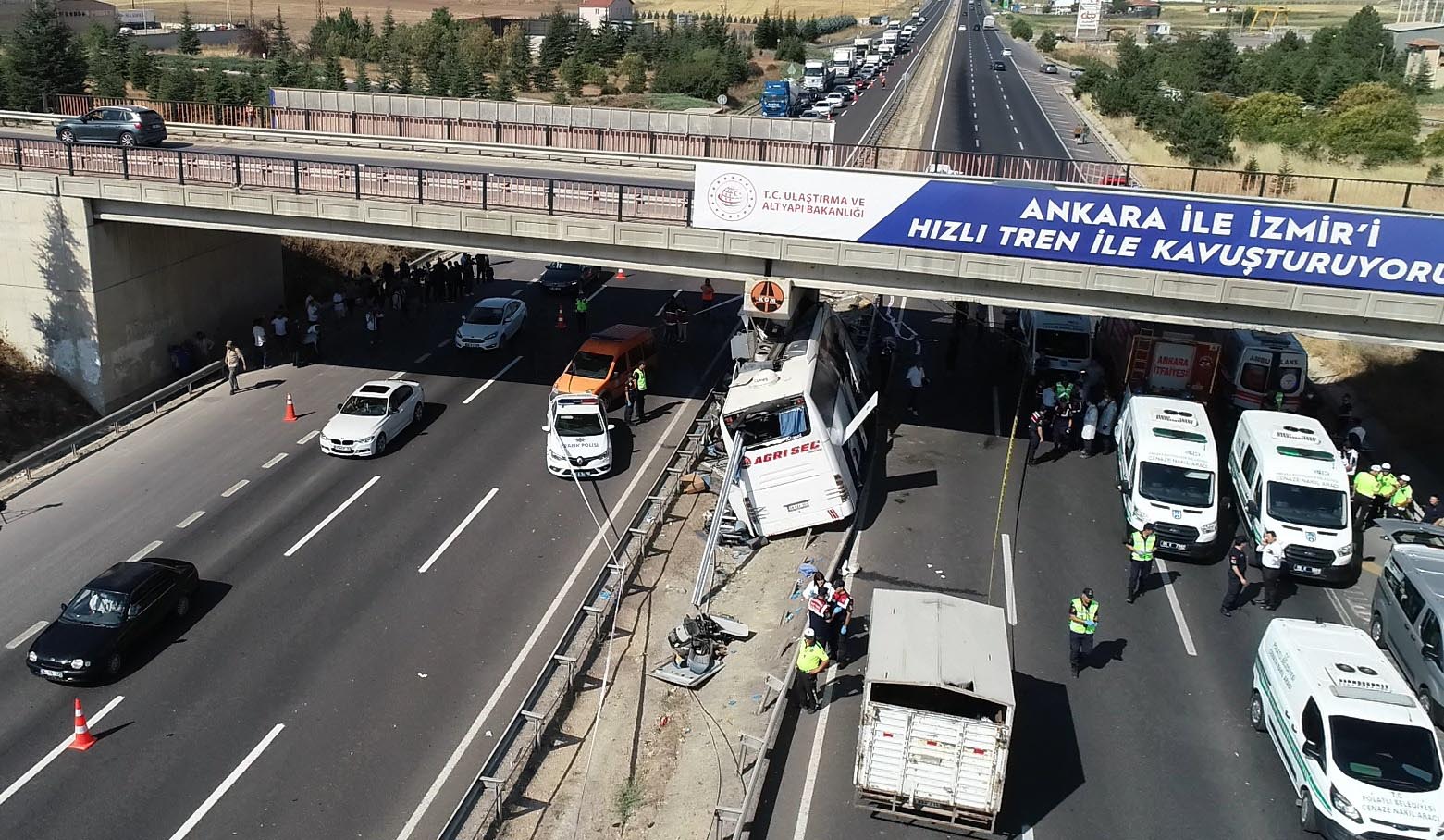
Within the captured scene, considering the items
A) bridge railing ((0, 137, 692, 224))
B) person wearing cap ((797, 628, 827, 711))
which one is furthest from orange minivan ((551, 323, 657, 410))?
person wearing cap ((797, 628, 827, 711))

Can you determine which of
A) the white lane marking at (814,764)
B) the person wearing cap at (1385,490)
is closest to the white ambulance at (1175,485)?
the person wearing cap at (1385,490)

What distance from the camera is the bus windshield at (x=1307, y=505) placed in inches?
837

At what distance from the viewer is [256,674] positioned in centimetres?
1859

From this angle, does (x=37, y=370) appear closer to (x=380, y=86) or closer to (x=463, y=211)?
(x=463, y=211)

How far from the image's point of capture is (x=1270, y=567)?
66.9 feet

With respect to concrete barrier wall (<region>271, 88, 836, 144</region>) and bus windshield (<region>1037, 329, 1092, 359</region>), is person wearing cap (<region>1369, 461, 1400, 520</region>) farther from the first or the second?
concrete barrier wall (<region>271, 88, 836, 144</region>)

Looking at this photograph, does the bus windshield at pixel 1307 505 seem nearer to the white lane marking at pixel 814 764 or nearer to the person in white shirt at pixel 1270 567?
the person in white shirt at pixel 1270 567

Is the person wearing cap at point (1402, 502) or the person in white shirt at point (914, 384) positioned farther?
the person in white shirt at point (914, 384)

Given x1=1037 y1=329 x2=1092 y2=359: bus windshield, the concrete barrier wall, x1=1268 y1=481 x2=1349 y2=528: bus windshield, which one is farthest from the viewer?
the concrete barrier wall

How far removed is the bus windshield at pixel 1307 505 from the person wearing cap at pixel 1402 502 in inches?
126

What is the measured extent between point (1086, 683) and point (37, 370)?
2890 cm

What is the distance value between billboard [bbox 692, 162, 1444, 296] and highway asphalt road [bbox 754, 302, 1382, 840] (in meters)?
5.49

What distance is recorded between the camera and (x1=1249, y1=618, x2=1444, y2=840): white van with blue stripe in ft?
45.3

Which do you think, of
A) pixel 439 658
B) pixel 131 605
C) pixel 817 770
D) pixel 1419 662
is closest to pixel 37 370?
pixel 131 605
